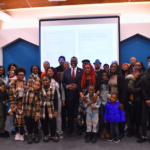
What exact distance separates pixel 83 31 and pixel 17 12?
2686 mm

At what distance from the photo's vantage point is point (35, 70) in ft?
11.2

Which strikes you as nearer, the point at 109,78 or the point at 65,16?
the point at 109,78

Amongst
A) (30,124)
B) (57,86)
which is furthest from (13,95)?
(57,86)

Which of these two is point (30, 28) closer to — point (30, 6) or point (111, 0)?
point (30, 6)

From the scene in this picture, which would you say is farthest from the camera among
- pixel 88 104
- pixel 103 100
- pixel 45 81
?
pixel 103 100

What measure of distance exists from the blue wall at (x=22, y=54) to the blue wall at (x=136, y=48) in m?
3.12

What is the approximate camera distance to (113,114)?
8.82ft

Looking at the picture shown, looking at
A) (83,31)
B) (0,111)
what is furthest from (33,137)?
(83,31)

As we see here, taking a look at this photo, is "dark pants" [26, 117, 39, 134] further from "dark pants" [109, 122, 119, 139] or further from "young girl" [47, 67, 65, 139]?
"dark pants" [109, 122, 119, 139]

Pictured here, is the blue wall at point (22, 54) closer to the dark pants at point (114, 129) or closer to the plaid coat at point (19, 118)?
the plaid coat at point (19, 118)

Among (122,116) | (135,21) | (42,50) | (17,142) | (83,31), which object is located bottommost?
(17,142)

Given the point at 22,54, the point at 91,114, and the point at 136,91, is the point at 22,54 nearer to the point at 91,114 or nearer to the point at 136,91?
the point at 91,114

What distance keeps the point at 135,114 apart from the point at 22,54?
14.4ft

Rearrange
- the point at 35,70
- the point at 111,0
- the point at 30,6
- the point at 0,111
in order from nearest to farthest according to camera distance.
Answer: the point at 0,111
the point at 35,70
the point at 111,0
the point at 30,6
